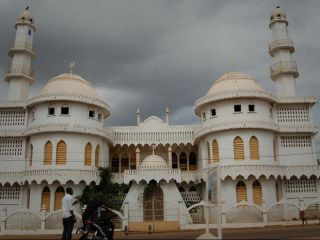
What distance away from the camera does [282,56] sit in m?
30.9

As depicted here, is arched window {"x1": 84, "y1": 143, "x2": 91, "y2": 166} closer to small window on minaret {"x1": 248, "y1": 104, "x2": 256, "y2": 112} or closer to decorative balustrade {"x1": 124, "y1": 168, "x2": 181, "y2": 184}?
decorative balustrade {"x1": 124, "y1": 168, "x2": 181, "y2": 184}

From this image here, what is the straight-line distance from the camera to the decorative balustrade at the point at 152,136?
2911 centimetres

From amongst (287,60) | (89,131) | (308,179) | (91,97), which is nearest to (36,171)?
(89,131)

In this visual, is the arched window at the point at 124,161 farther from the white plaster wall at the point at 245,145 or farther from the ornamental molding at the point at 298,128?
the ornamental molding at the point at 298,128

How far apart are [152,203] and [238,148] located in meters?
7.17

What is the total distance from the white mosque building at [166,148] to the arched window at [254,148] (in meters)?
0.07

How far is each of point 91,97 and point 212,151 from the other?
9906mm

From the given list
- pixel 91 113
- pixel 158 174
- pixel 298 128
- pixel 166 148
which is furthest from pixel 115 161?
pixel 298 128

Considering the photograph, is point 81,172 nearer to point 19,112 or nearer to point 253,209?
point 19,112

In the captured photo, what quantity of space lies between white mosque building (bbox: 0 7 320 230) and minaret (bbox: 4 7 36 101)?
4.1 inches

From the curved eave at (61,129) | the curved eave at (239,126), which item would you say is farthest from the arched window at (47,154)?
the curved eave at (239,126)

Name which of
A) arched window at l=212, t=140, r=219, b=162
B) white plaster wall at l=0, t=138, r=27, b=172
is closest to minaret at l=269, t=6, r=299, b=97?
arched window at l=212, t=140, r=219, b=162

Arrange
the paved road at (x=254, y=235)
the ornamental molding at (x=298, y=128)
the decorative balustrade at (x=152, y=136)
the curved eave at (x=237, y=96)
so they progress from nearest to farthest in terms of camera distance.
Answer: the paved road at (x=254, y=235) → the curved eave at (x=237, y=96) → the ornamental molding at (x=298, y=128) → the decorative balustrade at (x=152, y=136)

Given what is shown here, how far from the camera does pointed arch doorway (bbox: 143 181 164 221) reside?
24.3 meters
